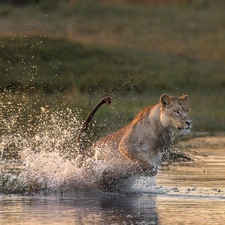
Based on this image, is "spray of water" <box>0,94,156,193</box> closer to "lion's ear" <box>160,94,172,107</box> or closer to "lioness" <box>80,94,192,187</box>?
"lioness" <box>80,94,192,187</box>

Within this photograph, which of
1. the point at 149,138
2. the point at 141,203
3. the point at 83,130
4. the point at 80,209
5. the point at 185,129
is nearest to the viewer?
the point at 80,209

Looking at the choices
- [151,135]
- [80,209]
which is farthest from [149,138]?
[80,209]

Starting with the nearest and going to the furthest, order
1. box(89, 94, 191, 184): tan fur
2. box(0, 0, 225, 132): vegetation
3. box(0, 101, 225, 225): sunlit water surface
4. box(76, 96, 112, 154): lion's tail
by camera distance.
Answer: box(0, 101, 225, 225): sunlit water surface, box(89, 94, 191, 184): tan fur, box(76, 96, 112, 154): lion's tail, box(0, 0, 225, 132): vegetation

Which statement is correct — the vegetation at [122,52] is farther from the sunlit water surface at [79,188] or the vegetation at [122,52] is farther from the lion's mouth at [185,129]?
the lion's mouth at [185,129]

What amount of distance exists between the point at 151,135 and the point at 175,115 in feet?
1.17

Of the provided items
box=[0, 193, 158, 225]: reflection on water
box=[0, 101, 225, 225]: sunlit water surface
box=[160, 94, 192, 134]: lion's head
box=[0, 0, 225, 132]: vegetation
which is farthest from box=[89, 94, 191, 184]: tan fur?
box=[0, 0, 225, 132]: vegetation

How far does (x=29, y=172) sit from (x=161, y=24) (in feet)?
69.8

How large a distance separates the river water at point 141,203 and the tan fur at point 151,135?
0.22 meters

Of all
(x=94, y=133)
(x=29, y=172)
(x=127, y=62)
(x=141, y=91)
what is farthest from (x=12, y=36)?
(x=29, y=172)

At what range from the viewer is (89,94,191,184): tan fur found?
11.0 meters

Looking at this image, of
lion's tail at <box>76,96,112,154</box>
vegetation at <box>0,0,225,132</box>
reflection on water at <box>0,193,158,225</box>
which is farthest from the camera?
vegetation at <box>0,0,225,132</box>

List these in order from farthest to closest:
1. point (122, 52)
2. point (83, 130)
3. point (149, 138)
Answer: point (122, 52)
point (83, 130)
point (149, 138)

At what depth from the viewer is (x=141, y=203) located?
10.1 meters

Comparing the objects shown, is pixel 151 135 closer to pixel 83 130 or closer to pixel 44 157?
pixel 83 130
